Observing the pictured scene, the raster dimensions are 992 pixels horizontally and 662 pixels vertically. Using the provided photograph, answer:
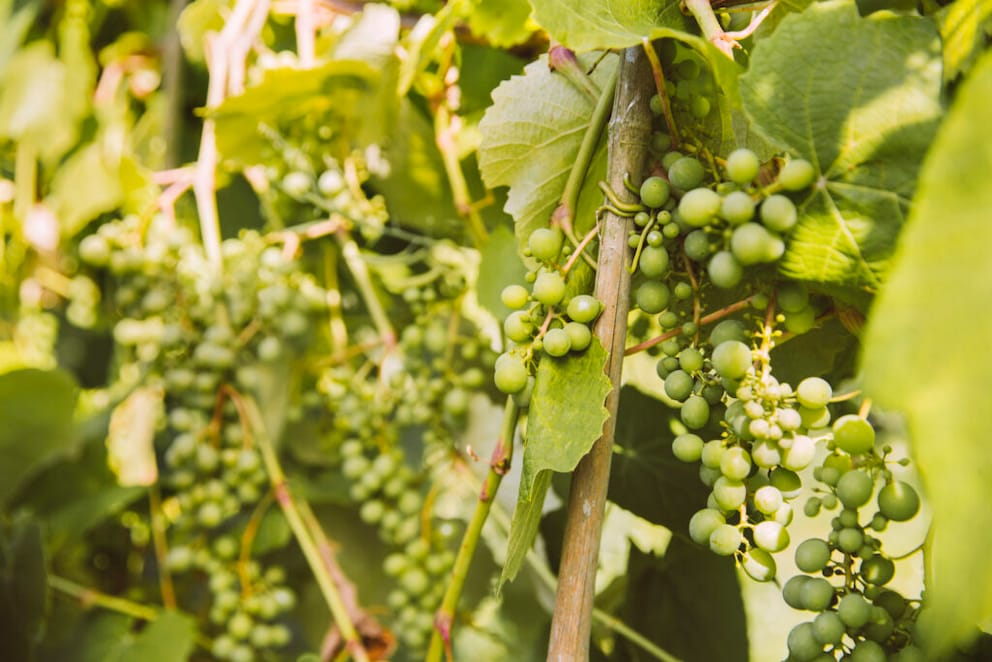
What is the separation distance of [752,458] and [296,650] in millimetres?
744

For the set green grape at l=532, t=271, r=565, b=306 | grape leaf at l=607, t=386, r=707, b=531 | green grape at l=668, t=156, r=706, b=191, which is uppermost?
green grape at l=668, t=156, r=706, b=191

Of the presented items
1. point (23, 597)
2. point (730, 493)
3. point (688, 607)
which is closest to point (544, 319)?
point (730, 493)

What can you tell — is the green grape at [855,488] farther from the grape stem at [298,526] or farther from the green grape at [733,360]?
the grape stem at [298,526]

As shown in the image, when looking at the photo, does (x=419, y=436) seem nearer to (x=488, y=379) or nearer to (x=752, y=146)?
(x=488, y=379)

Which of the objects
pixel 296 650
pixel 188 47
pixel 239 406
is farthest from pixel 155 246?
pixel 296 650

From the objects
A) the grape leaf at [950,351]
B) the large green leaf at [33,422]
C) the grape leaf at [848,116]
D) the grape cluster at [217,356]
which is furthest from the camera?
the large green leaf at [33,422]

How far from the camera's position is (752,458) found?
0.35 metres

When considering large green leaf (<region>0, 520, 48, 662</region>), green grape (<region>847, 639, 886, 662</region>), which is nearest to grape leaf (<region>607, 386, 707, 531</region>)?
green grape (<region>847, 639, 886, 662</region>)

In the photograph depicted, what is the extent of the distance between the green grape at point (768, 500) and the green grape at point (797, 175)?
13cm

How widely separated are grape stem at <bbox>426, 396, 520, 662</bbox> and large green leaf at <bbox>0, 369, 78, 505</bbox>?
0.59 m

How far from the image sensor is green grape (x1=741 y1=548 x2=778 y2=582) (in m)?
0.35

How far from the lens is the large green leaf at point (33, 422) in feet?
2.90

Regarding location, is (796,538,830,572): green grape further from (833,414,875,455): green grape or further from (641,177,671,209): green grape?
(641,177,671,209): green grape

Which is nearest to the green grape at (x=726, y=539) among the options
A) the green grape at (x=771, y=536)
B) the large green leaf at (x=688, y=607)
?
the green grape at (x=771, y=536)
